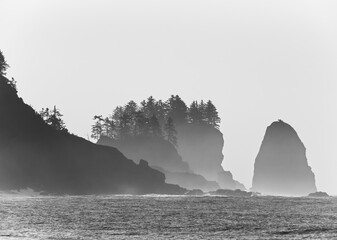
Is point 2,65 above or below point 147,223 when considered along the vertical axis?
above

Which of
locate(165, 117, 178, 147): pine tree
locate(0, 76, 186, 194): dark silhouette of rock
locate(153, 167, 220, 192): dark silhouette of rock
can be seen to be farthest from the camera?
locate(165, 117, 178, 147): pine tree

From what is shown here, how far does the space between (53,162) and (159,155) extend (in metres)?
63.4

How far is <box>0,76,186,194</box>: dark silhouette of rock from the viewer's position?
109 metres

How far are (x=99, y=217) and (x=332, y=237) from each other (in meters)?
28.8

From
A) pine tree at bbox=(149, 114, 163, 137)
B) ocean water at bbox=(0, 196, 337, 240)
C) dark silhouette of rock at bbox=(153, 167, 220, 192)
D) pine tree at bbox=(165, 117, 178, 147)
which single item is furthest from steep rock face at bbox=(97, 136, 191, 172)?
ocean water at bbox=(0, 196, 337, 240)

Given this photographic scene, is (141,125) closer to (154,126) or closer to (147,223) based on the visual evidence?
(154,126)

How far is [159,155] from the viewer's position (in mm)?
173125

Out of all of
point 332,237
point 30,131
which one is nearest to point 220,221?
point 332,237

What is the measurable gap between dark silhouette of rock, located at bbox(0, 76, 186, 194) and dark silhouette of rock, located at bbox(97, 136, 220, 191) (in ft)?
114

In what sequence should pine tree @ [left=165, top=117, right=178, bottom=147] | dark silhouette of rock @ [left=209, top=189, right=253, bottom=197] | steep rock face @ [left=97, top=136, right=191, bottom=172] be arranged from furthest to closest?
pine tree @ [left=165, top=117, right=178, bottom=147] < steep rock face @ [left=97, top=136, right=191, bottom=172] < dark silhouette of rock @ [left=209, top=189, right=253, bottom=197]

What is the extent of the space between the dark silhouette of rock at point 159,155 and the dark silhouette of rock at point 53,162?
3460cm

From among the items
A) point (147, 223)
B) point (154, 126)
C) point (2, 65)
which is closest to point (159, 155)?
point (154, 126)

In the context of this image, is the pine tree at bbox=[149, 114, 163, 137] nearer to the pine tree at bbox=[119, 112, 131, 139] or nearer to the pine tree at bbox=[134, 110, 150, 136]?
the pine tree at bbox=[134, 110, 150, 136]

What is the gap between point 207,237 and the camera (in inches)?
1863
